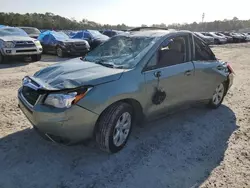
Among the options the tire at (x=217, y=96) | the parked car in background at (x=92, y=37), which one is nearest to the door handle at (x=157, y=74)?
the tire at (x=217, y=96)

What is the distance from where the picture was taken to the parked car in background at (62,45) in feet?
45.5

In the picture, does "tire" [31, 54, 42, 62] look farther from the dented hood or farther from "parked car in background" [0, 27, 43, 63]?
the dented hood

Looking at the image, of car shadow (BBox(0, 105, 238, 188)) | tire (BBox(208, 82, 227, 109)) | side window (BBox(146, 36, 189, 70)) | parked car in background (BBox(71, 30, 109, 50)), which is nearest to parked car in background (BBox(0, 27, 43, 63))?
parked car in background (BBox(71, 30, 109, 50))

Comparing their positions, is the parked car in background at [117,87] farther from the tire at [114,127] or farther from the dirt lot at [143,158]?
the dirt lot at [143,158]

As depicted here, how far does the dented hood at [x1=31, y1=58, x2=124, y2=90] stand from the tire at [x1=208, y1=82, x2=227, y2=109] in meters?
2.81

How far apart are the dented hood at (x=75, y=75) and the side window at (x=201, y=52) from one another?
1952 mm

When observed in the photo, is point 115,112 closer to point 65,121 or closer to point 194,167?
point 65,121

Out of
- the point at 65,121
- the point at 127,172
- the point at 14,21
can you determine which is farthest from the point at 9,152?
the point at 14,21

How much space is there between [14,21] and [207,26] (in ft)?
238

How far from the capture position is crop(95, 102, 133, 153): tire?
3322 millimetres

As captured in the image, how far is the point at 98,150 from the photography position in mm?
3719

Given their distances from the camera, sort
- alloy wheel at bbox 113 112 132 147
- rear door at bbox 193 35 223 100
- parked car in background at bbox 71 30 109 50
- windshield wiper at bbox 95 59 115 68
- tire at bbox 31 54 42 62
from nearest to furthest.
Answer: alloy wheel at bbox 113 112 132 147
windshield wiper at bbox 95 59 115 68
rear door at bbox 193 35 223 100
tire at bbox 31 54 42 62
parked car in background at bbox 71 30 109 50

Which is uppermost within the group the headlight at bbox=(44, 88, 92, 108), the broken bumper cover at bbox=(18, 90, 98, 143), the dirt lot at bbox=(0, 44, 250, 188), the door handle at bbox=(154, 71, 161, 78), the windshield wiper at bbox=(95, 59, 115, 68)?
the windshield wiper at bbox=(95, 59, 115, 68)

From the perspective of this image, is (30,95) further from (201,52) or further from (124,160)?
(201,52)
